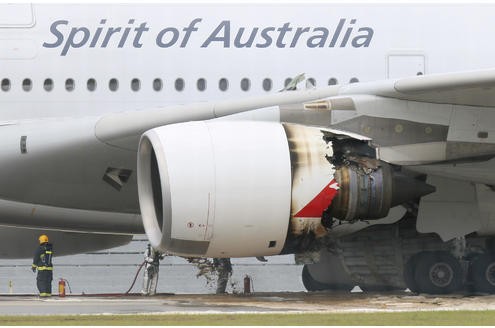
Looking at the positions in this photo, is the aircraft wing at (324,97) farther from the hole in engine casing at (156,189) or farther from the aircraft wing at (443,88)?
the hole in engine casing at (156,189)

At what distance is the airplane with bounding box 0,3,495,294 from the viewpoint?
1434 cm

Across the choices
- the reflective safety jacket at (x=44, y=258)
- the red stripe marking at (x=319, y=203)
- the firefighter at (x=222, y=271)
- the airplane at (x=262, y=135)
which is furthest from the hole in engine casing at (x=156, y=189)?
the firefighter at (x=222, y=271)

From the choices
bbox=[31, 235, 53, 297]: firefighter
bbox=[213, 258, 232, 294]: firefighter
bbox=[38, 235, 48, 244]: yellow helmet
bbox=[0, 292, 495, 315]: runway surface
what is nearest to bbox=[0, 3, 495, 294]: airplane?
bbox=[38, 235, 48, 244]: yellow helmet

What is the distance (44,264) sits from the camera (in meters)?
17.3

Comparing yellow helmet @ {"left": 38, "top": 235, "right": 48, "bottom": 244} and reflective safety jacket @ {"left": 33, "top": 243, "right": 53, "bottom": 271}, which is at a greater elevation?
yellow helmet @ {"left": 38, "top": 235, "right": 48, "bottom": 244}

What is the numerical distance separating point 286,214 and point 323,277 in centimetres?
414

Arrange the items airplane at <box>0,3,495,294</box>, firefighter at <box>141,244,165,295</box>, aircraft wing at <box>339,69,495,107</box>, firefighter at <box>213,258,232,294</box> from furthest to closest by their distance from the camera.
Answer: firefighter at <box>213,258,232,294</box> < firefighter at <box>141,244,165,295</box> < aircraft wing at <box>339,69,495,107</box> < airplane at <box>0,3,495,294</box>

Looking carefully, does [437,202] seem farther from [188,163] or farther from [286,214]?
[188,163]

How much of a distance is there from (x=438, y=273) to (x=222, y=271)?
313 centimetres

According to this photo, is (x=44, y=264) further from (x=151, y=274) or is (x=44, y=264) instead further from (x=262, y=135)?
(x=262, y=135)

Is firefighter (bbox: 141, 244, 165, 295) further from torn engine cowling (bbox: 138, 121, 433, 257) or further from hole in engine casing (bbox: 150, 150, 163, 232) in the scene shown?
torn engine cowling (bbox: 138, 121, 433, 257)

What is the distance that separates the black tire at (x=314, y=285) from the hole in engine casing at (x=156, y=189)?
389 cm

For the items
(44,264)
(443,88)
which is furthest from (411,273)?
(44,264)

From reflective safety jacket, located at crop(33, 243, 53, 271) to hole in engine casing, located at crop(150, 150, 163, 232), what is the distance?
106 inches
